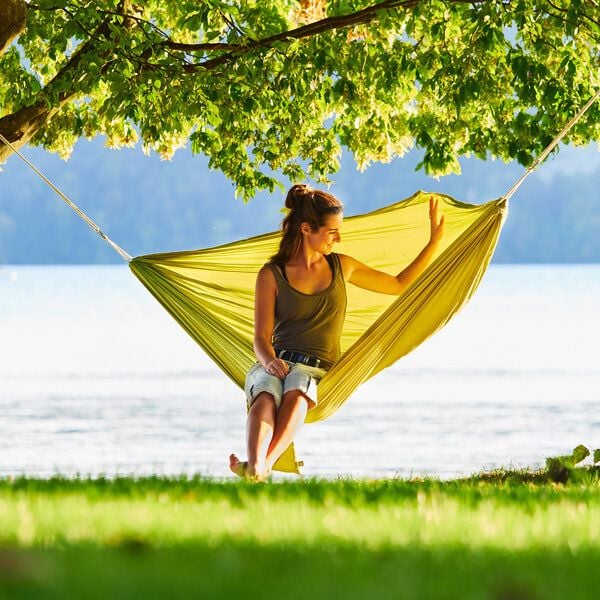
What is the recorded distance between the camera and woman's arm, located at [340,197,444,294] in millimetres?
5469

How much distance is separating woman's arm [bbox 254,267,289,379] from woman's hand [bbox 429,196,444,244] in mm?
993

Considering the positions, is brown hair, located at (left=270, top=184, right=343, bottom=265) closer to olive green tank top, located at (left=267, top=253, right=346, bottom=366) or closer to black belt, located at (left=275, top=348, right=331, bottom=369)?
olive green tank top, located at (left=267, top=253, right=346, bottom=366)

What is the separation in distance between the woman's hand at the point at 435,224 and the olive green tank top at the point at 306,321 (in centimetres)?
83

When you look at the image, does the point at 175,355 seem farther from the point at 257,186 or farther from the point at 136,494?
the point at 136,494

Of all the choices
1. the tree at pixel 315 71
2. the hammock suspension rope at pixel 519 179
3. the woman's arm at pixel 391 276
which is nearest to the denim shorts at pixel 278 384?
the woman's arm at pixel 391 276

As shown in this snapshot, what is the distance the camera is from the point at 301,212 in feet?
17.0

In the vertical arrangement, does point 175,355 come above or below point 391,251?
above

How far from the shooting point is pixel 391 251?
20.2 feet

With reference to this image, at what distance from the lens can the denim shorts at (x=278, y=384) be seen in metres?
4.84

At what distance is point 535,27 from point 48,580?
22.5 ft

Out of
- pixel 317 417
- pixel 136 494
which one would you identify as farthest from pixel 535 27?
pixel 136 494

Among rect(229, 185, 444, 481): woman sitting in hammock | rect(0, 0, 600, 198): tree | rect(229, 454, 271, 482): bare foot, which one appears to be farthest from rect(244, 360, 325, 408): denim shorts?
rect(0, 0, 600, 198): tree

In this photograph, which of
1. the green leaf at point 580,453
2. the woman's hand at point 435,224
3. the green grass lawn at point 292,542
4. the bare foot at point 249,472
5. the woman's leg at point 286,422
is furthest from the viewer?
the green leaf at point 580,453

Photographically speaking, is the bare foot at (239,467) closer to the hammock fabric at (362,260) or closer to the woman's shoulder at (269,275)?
the woman's shoulder at (269,275)
